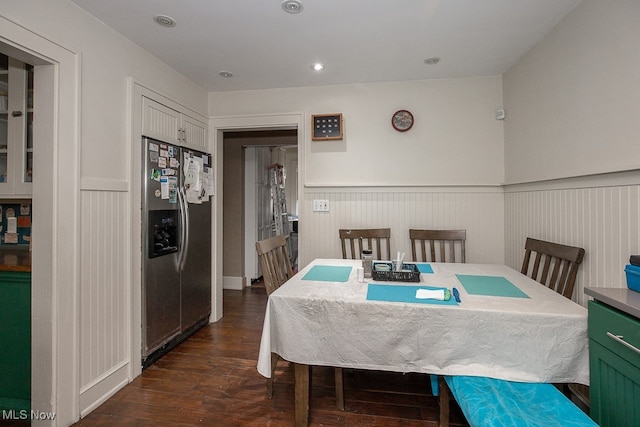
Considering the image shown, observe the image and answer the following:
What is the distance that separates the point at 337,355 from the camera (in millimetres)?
1540

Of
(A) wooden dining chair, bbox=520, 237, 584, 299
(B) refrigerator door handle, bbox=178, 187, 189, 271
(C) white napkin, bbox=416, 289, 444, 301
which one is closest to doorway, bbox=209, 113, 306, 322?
(B) refrigerator door handle, bbox=178, 187, 189, 271

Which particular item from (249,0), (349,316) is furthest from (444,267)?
(249,0)

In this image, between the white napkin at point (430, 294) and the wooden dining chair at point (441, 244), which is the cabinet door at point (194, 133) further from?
the white napkin at point (430, 294)

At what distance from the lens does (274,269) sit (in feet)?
7.02

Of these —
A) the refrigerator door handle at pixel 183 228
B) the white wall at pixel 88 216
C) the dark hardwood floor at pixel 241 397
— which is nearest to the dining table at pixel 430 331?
the dark hardwood floor at pixel 241 397

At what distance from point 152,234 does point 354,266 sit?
63.5 inches

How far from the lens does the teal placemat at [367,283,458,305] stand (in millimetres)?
1491

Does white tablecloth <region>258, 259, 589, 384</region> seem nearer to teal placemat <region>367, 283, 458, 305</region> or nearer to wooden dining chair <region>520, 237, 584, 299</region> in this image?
teal placemat <region>367, 283, 458, 305</region>

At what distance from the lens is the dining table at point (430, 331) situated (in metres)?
1.33

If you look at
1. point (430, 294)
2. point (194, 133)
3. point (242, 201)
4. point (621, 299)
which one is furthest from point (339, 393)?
point (242, 201)

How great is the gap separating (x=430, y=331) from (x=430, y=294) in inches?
7.7

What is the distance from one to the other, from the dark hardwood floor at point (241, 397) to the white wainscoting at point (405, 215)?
1208 mm

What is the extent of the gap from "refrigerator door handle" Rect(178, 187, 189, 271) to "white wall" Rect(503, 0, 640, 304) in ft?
9.62

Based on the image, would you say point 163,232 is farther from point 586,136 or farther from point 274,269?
point 586,136
